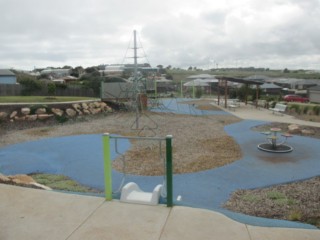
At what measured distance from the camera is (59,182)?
751cm

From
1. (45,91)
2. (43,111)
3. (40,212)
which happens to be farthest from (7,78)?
(40,212)

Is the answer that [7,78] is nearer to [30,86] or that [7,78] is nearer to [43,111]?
[30,86]

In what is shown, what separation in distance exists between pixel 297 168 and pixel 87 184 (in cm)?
578

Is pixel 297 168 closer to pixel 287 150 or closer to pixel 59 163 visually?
pixel 287 150

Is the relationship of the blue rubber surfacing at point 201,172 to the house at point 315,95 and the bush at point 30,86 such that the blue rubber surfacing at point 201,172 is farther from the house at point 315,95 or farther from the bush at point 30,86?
the house at point 315,95

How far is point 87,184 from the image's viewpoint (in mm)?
7457

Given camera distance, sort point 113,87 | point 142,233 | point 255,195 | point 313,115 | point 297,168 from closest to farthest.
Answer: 1. point 142,233
2. point 255,195
3. point 297,168
4. point 313,115
5. point 113,87

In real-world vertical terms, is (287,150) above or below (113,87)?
below

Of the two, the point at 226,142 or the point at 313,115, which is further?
the point at 313,115

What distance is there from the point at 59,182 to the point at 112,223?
13.4ft

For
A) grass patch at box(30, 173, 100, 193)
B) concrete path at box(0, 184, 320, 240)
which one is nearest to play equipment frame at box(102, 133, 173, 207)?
concrete path at box(0, 184, 320, 240)

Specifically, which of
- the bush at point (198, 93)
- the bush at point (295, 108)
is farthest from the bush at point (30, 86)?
the bush at point (295, 108)

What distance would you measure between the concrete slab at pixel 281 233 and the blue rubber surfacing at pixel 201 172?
0.78 feet

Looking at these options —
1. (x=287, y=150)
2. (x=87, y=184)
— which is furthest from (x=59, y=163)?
(x=287, y=150)
